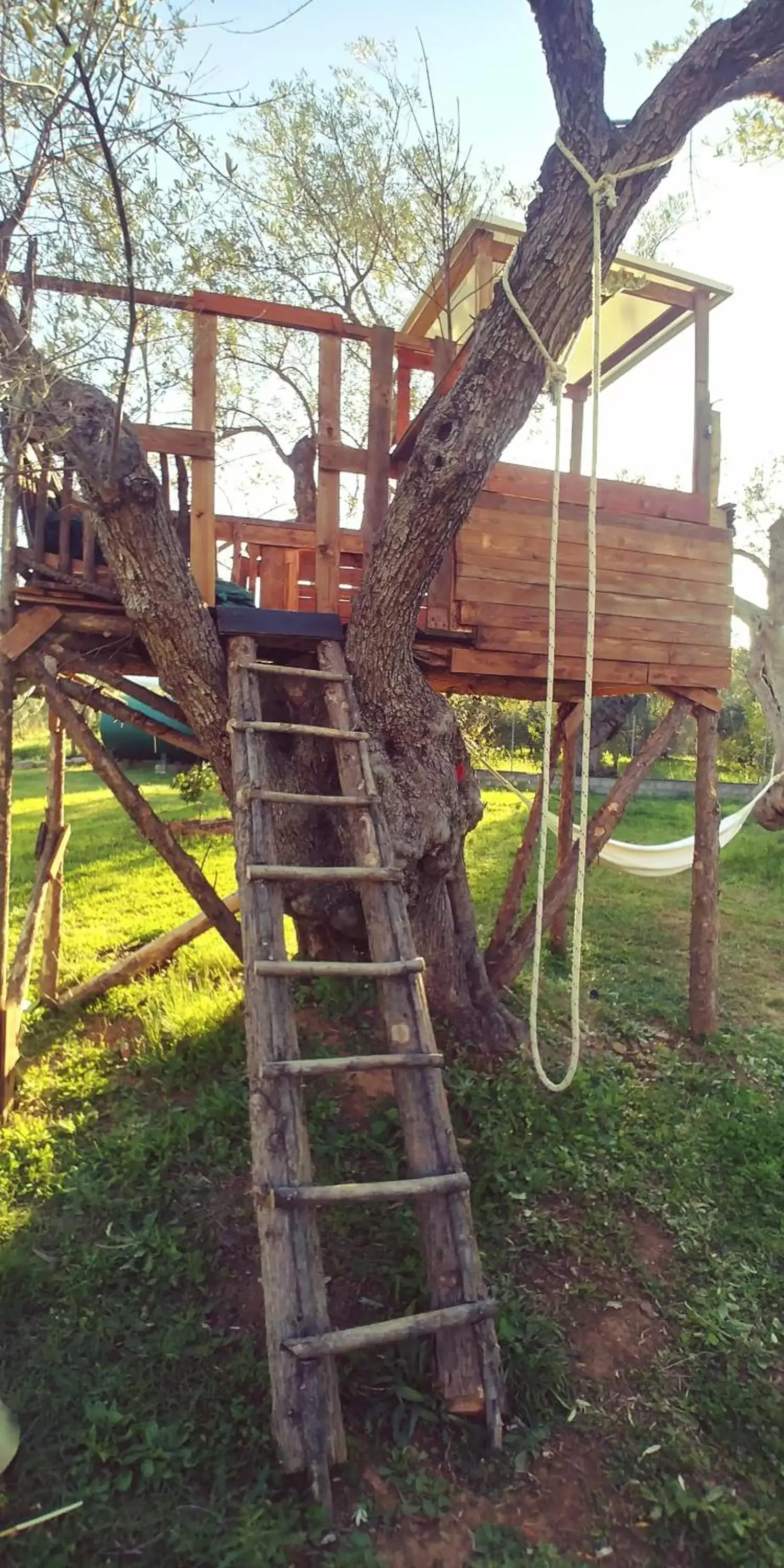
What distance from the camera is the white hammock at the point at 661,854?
7543 millimetres

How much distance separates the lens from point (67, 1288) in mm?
3246

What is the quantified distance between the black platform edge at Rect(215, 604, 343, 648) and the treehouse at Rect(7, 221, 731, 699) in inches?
0.8

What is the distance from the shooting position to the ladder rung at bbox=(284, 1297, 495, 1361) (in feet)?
7.55

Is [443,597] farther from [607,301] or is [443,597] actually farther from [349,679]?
[607,301]

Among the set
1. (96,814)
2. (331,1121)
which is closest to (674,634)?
(331,1121)

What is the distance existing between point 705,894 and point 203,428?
423 cm

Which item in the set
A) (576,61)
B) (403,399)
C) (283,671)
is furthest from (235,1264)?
(403,399)

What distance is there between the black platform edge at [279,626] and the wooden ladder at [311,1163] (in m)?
0.83

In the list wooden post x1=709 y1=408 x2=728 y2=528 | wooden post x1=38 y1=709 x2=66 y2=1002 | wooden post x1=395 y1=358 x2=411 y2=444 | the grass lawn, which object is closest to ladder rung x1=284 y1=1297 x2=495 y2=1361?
the grass lawn

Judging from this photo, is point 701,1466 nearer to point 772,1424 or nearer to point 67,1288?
point 772,1424

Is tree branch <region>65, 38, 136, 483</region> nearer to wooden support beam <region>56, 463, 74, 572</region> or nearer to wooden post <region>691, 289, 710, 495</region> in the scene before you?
wooden support beam <region>56, 463, 74, 572</region>

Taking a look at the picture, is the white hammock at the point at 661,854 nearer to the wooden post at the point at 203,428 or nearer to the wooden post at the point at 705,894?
the wooden post at the point at 705,894

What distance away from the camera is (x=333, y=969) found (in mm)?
2902

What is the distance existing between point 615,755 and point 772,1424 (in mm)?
18385
